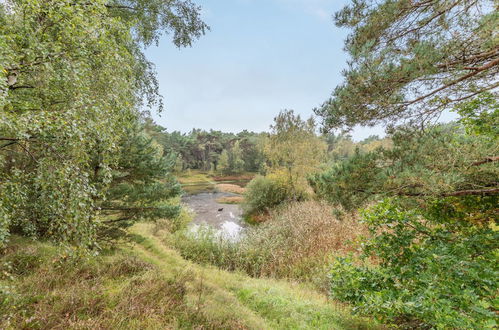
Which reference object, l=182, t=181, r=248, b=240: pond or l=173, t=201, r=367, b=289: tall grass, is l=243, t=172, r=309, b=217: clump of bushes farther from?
l=173, t=201, r=367, b=289: tall grass

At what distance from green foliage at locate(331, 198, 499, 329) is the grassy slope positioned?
1.35 metres

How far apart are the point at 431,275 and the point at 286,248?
6.44 metres

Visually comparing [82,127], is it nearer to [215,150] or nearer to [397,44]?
[397,44]

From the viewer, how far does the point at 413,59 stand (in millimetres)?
2943

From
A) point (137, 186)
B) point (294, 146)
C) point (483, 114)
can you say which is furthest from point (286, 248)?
point (294, 146)

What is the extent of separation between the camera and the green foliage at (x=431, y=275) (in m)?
2.39

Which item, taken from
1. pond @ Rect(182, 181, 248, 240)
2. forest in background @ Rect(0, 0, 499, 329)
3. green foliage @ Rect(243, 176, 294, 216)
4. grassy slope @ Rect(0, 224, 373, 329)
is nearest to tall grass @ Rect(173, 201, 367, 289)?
grassy slope @ Rect(0, 224, 373, 329)

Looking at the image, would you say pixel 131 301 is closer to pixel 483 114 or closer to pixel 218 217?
pixel 483 114

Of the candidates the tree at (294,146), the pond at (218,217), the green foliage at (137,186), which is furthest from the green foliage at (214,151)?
the green foliage at (137,186)

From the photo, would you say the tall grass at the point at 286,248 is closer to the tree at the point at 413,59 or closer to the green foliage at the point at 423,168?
the green foliage at the point at 423,168

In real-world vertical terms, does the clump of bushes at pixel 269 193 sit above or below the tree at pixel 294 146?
below

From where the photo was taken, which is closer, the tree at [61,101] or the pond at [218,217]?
the tree at [61,101]

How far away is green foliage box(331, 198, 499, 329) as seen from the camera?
2391 mm

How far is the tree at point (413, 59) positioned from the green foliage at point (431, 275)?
5.47ft
